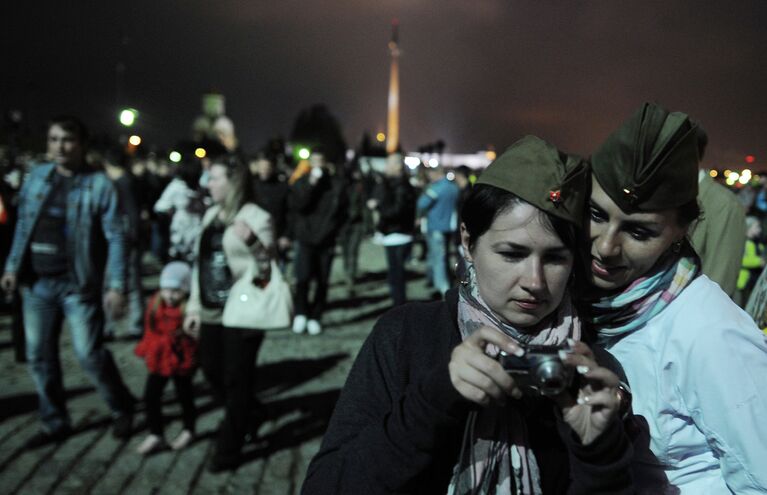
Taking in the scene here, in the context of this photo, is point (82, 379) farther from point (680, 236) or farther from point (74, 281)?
point (680, 236)

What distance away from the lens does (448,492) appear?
5.03 feet

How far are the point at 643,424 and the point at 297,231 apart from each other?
719 centimetres

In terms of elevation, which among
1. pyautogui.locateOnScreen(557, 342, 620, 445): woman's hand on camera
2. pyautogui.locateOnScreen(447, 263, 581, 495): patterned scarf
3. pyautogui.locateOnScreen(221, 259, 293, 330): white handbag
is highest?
pyautogui.locateOnScreen(557, 342, 620, 445): woman's hand on camera

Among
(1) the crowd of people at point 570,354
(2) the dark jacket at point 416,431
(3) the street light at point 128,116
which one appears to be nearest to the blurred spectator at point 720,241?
(1) the crowd of people at point 570,354

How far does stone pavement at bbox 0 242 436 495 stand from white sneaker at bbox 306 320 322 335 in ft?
0.73

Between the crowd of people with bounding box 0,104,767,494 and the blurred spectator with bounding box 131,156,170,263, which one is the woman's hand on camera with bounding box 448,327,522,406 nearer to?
the crowd of people with bounding box 0,104,767,494

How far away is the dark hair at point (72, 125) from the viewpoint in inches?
189

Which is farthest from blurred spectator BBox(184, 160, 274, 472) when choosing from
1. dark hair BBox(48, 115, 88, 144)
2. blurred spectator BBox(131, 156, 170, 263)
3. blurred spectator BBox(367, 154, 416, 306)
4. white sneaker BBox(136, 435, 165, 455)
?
blurred spectator BBox(131, 156, 170, 263)

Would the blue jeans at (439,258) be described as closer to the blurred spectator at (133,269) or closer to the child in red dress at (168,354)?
the blurred spectator at (133,269)

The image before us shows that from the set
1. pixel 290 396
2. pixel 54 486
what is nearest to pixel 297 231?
pixel 290 396

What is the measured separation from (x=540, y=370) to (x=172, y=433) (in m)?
4.64

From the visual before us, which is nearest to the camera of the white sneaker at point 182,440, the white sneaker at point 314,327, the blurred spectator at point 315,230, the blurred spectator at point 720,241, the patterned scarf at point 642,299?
the patterned scarf at point 642,299

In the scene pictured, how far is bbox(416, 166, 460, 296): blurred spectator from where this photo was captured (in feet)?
34.9

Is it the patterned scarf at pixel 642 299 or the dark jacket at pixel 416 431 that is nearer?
the dark jacket at pixel 416 431
